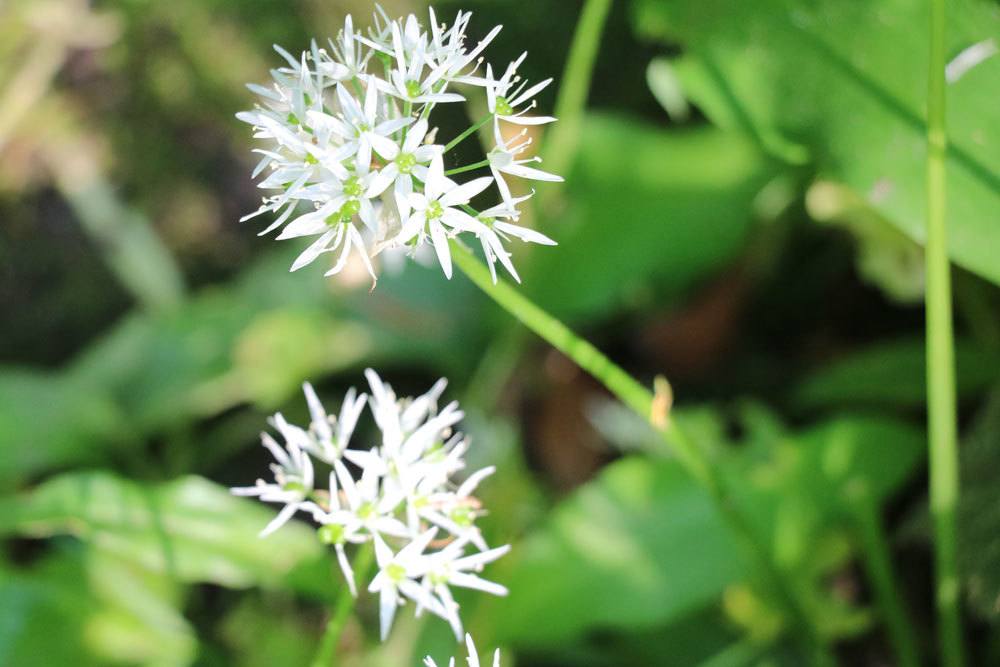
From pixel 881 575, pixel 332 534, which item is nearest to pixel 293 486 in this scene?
pixel 332 534

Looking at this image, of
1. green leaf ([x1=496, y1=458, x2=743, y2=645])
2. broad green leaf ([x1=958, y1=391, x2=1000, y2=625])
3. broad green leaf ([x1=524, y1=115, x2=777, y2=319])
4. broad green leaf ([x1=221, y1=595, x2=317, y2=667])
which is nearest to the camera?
broad green leaf ([x1=958, y1=391, x2=1000, y2=625])

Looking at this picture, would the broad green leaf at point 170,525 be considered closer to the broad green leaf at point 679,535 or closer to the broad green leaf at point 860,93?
the broad green leaf at point 679,535

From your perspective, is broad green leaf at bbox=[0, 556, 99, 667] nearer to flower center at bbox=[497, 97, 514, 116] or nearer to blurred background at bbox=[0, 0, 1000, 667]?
blurred background at bbox=[0, 0, 1000, 667]

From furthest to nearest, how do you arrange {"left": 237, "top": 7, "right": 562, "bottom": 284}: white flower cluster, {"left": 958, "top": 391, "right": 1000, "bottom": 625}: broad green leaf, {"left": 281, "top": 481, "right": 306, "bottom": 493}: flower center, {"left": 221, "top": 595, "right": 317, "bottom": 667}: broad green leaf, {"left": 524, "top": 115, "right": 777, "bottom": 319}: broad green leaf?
1. {"left": 524, "top": 115, "right": 777, "bottom": 319}: broad green leaf
2. {"left": 221, "top": 595, "right": 317, "bottom": 667}: broad green leaf
3. {"left": 958, "top": 391, "right": 1000, "bottom": 625}: broad green leaf
4. {"left": 281, "top": 481, "right": 306, "bottom": 493}: flower center
5. {"left": 237, "top": 7, "right": 562, "bottom": 284}: white flower cluster

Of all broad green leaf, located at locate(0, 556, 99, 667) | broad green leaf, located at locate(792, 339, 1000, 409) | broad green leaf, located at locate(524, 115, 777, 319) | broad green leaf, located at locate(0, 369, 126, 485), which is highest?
broad green leaf, located at locate(524, 115, 777, 319)

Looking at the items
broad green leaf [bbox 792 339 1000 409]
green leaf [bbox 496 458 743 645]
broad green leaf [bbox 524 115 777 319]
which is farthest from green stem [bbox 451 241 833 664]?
broad green leaf [bbox 524 115 777 319]

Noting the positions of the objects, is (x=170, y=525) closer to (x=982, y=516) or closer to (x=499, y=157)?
(x=499, y=157)

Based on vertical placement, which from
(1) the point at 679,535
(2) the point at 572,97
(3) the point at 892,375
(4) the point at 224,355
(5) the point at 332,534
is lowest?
(5) the point at 332,534
